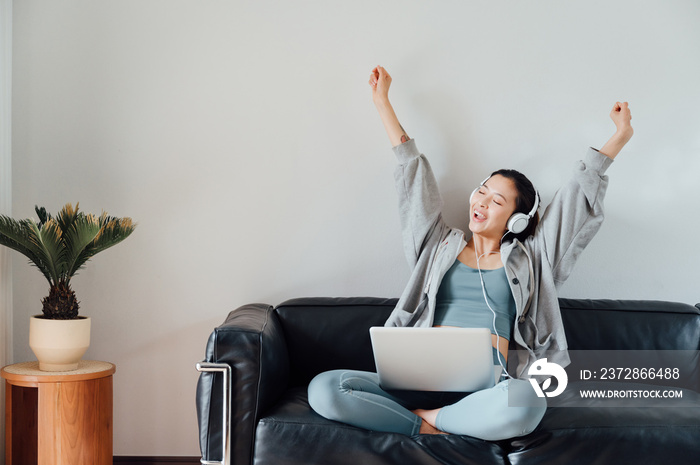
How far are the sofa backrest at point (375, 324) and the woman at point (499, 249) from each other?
15cm

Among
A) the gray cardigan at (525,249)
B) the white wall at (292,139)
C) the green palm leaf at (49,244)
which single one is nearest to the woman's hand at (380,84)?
the white wall at (292,139)

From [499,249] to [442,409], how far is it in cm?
77

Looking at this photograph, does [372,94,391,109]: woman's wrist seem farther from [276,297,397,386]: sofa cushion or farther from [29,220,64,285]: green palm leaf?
[29,220,64,285]: green palm leaf

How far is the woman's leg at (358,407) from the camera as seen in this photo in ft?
5.51

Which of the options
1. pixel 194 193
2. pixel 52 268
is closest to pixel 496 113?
pixel 194 193

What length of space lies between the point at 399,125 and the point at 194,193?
904 millimetres

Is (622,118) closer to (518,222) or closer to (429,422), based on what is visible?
(518,222)

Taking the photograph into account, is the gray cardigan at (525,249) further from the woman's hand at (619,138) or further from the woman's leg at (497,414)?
the woman's leg at (497,414)

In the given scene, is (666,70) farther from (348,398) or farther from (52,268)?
(52,268)

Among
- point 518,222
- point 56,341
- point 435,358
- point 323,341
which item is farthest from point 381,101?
point 56,341

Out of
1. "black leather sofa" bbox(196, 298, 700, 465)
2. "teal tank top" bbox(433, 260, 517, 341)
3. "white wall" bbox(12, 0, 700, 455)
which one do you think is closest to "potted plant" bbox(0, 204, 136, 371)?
"white wall" bbox(12, 0, 700, 455)

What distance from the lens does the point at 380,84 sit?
2.35m

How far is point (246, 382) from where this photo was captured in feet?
Answer: 5.64

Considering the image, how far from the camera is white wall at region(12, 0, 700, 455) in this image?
2.44 m
